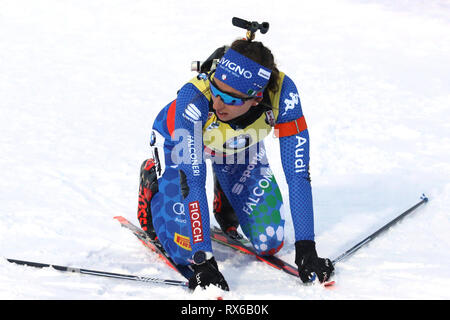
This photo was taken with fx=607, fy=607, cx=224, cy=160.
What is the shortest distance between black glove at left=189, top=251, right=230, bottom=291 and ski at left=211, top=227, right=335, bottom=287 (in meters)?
0.74

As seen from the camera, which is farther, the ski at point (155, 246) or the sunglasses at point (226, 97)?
the ski at point (155, 246)

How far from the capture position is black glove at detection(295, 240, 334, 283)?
3525 mm

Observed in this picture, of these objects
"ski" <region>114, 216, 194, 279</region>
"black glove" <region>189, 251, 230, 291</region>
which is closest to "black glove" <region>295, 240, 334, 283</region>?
"black glove" <region>189, 251, 230, 291</region>

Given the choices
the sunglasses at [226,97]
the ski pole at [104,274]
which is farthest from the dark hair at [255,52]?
the ski pole at [104,274]

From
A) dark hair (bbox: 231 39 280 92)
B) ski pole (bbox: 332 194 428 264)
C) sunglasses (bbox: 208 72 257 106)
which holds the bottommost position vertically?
ski pole (bbox: 332 194 428 264)

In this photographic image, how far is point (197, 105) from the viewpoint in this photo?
12.1 ft

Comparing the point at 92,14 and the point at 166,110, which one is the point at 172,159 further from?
the point at 92,14

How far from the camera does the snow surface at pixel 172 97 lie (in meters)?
3.97

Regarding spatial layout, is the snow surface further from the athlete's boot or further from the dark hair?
the dark hair

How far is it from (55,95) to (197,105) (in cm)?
562

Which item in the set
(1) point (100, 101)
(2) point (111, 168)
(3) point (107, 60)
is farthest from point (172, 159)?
(3) point (107, 60)

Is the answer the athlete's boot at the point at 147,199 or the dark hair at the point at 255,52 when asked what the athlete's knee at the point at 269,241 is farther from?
the dark hair at the point at 255,52

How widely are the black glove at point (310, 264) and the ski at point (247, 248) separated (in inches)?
14.7

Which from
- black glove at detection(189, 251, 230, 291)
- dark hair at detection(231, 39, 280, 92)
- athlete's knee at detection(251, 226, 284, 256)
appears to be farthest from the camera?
athlete's knee at detection(251, 226, 284, 256)
